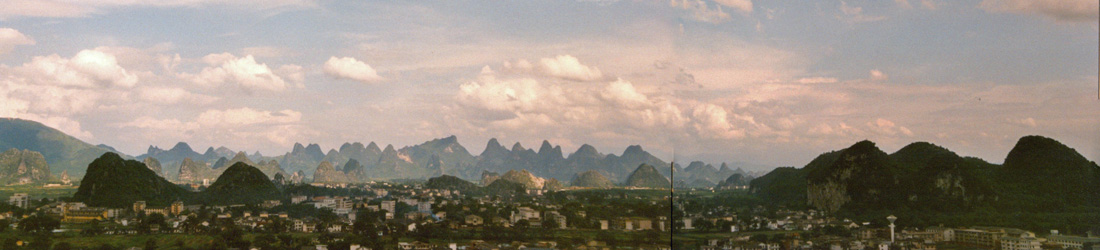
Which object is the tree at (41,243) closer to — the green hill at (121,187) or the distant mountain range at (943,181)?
the green hill at (121,187)

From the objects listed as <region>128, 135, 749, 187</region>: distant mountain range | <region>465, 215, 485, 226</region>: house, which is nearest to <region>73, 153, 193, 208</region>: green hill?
<region>465, 215, 485, 226</region>: house

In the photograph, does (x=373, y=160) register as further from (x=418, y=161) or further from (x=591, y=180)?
(x=591, y=180)

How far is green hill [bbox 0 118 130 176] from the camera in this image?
22.8 meters

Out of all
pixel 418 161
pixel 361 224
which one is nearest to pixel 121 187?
pixel 361 224

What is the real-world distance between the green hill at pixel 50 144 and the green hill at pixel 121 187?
5377 mm

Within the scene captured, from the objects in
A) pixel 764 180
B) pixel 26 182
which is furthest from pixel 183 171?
pixel 764 180

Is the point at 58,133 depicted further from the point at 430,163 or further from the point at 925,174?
the point at 925,174

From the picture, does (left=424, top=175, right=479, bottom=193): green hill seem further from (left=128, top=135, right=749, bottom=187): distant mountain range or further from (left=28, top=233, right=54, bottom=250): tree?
(left=28, top=233, right=54, bottom=250): tree

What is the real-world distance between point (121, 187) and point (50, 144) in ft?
34.0

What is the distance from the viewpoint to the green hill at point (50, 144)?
22750 mm

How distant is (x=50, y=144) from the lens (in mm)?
24391

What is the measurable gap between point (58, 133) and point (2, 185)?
6.87 meters

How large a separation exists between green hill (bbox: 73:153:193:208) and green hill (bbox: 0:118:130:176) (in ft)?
17.6

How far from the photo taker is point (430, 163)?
3903 centimetres
